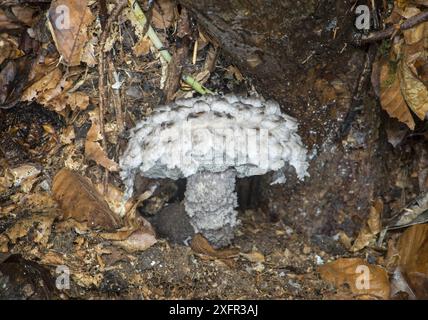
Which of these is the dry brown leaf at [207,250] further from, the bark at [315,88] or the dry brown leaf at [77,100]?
the dry brown leaf at [77,100]

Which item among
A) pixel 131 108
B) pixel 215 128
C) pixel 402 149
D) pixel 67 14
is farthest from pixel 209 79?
pixel 402 149

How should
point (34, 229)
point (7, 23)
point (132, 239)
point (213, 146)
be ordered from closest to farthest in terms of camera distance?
1. point (213, 146)
2. point (34, 229)
3. point (132, 239)
4. point (7, 23)

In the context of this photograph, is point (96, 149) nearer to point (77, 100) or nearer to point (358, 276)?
point (77, 100)

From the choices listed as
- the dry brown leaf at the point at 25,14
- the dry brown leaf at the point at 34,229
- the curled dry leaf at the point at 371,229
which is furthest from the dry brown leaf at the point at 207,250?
the dry brown leaf at the point at 25,14

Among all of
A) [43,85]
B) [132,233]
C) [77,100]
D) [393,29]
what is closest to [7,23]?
[43,85]

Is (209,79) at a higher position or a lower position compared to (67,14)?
lower

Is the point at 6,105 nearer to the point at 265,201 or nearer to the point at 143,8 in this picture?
the point at 143,8
